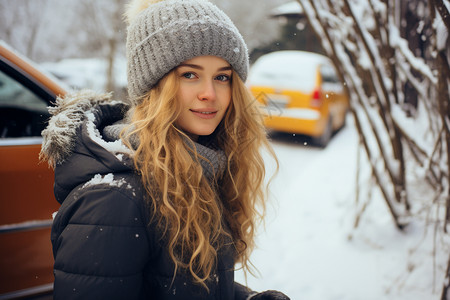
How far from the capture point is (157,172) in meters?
1.13

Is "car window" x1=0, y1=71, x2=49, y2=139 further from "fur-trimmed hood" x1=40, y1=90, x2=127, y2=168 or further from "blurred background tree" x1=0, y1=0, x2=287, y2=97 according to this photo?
"blurred background tree" x1=0, y1=0, x2=287, y2=97

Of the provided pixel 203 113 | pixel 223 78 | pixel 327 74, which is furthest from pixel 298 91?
pixel 203 113

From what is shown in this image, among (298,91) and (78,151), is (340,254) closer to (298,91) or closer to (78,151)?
(78,151)

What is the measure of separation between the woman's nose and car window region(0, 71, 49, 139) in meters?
1.51

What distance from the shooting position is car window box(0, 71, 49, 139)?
7.54 feet

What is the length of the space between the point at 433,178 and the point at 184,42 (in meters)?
2.33

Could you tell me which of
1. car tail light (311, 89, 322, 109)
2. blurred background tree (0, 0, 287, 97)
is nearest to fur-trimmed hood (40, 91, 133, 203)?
car tail light (311, 89, 322, 109)

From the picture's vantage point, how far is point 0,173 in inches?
67.4

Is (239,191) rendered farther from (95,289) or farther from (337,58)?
(337,58)

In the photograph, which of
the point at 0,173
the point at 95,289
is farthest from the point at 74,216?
the point at 0,173

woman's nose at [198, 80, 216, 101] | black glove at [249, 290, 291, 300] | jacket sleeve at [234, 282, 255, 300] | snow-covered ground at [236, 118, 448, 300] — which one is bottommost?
snow-covered ground at [236, 118, 448, 300]

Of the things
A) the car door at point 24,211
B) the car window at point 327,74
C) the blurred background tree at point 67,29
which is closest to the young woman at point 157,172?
the car door at point 24,211

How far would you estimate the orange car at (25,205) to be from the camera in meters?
1.76

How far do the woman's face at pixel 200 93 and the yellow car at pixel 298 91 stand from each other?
4.14 m
